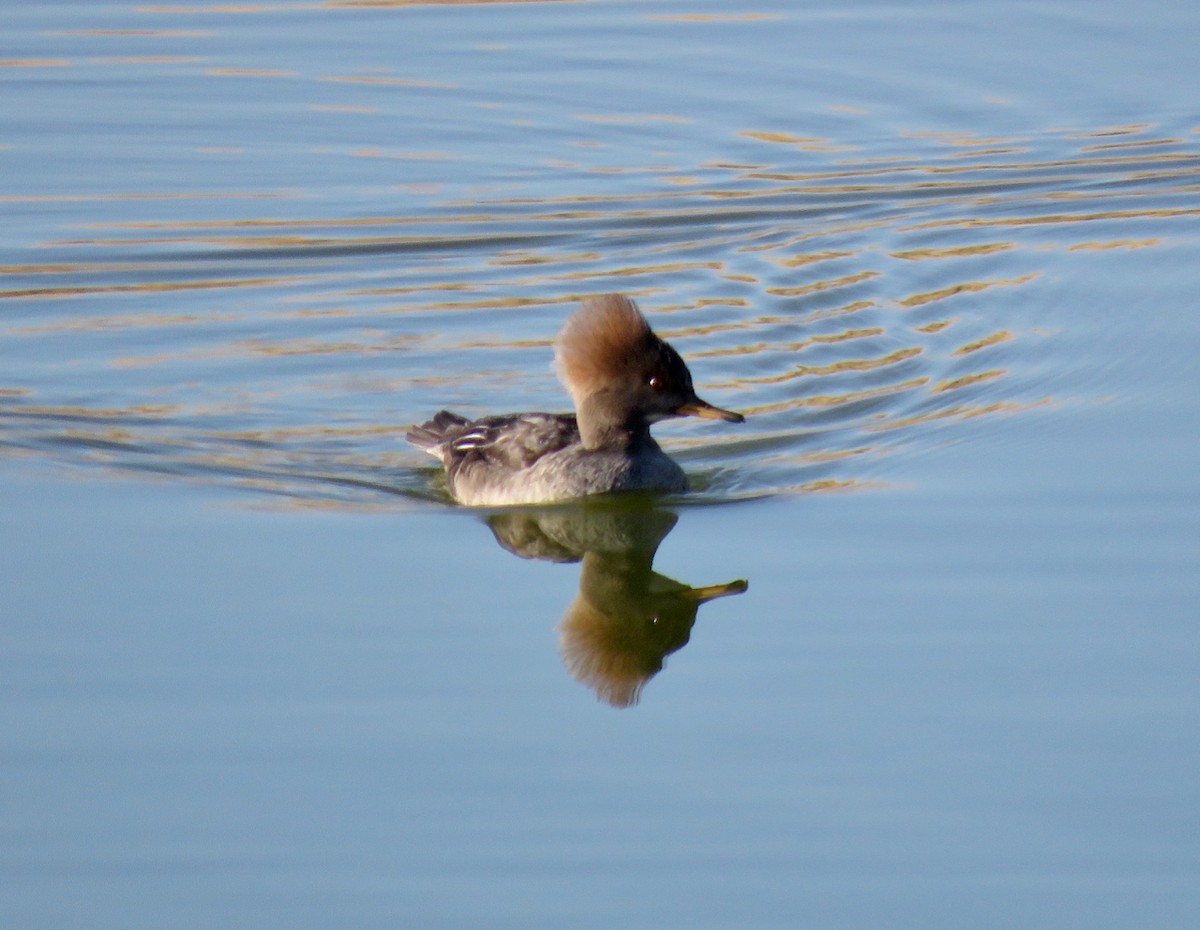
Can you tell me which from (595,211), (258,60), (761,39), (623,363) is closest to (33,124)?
(258,60)

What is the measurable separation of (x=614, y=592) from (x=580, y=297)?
4860 millimetres

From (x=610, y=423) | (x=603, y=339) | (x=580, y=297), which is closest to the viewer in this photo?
(x=603, y=339)

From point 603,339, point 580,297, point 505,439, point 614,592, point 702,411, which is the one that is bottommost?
point 614,592

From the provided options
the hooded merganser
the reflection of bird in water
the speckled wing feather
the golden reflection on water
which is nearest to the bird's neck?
the hooded merganser

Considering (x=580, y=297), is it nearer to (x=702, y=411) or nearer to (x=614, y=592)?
(x=702, y=411)

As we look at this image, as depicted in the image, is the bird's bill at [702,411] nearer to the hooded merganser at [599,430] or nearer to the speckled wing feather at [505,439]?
the hooded merganser at [599,430]

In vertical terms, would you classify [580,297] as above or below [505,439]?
above

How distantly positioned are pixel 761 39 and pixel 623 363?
9.69 meters

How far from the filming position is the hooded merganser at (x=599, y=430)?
34.9ft

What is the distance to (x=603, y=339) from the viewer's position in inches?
419

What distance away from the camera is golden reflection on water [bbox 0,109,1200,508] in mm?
12016

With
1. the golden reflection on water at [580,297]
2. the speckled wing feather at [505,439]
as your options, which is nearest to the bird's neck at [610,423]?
the speckled wing feather at [505,439]

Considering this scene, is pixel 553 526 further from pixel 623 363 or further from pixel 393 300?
pixel 393 300

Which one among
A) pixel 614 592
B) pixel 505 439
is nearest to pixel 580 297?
pixel 505 439
